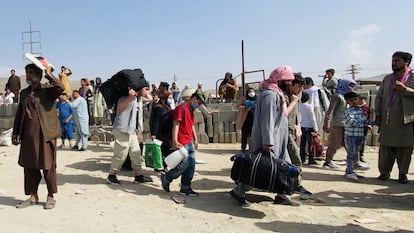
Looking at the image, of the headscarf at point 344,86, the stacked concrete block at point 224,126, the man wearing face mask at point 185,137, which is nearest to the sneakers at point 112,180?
the man wearing face mask at point 185,137

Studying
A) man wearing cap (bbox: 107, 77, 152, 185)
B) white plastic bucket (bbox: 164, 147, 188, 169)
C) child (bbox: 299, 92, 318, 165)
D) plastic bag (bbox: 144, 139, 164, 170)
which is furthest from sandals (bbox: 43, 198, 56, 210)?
child (bbox: 299, 92, 318, 165)

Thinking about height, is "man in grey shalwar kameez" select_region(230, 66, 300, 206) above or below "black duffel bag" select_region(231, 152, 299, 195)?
above

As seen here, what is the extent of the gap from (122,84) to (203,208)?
2.22m

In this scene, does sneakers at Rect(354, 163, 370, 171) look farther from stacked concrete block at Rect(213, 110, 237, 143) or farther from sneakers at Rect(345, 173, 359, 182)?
stacked concrete block at Rect(213, 110, 237, 143)

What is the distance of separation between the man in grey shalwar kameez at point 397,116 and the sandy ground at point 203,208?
A: 39cm

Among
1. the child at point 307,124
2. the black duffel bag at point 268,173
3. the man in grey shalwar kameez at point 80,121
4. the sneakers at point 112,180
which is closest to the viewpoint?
the black duffel bag at point 268,173

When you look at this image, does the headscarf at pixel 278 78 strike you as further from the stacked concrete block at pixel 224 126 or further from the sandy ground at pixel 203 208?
the stacked concrete block at pixel 224 126

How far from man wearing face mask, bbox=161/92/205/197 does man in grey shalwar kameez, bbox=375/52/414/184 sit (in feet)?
10.6

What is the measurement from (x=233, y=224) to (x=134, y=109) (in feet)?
8.24

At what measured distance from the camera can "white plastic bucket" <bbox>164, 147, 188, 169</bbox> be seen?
5.16 metres

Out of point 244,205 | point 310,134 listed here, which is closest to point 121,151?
point 244,205

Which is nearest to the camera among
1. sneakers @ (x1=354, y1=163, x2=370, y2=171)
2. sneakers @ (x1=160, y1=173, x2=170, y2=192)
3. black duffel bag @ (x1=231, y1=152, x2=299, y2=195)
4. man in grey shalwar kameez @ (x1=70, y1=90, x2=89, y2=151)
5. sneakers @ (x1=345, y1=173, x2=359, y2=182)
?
black duffel bag @ (x1=231, y1=152, x2=299, y2=195)

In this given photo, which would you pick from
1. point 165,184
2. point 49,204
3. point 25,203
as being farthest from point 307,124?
point 25,203

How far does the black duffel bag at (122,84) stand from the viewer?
18.4 feet
